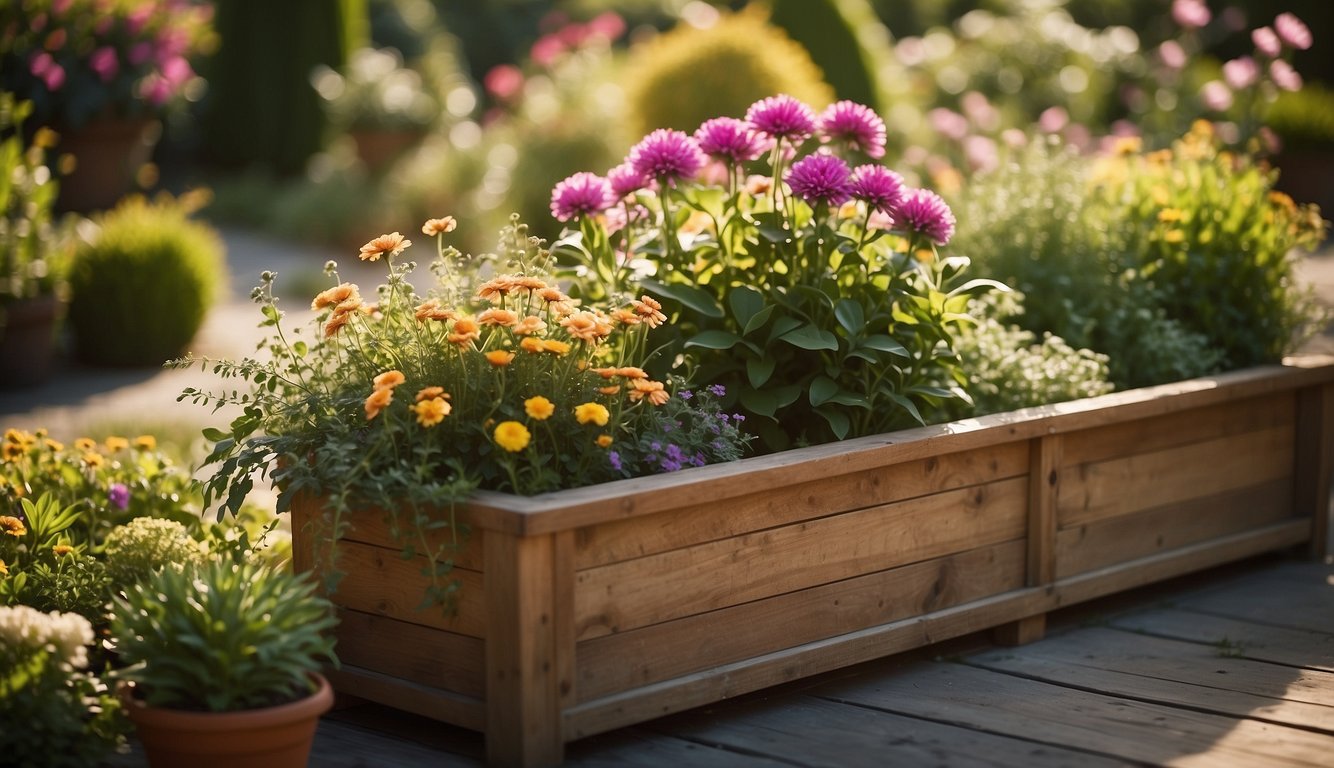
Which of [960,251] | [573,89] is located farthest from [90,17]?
[960,251]

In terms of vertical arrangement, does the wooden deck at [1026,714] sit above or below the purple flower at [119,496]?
below

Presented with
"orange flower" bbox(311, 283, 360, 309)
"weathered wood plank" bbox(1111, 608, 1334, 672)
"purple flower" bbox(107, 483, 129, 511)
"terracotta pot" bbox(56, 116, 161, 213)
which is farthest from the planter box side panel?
"terracotta pot" bbox(56, 116, 161, 213)

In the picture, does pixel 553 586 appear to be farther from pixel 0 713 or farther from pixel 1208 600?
pixel 1208 600

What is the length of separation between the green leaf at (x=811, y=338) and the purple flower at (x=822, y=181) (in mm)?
267

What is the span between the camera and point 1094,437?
351cm

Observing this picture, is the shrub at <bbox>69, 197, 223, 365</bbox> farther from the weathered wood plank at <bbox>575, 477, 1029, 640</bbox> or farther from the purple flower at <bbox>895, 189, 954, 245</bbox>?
the weathered wood plank at <bbox>575, 477, 1029, 640</bbox>

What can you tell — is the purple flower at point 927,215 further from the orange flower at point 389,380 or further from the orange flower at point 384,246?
the orange flower at point 389,380

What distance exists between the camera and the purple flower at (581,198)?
126 inches

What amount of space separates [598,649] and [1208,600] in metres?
1.85

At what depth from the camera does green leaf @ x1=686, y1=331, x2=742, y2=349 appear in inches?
122

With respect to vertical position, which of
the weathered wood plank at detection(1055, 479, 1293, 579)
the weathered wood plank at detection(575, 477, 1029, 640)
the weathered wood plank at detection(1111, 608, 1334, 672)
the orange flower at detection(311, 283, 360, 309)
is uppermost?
the orange flower at detection(311, 283, 360, 309)

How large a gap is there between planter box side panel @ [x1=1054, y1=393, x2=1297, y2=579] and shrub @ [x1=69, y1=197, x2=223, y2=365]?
4.32 m

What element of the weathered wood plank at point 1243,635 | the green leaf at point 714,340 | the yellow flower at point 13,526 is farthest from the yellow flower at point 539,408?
the weathered wood plank at point 1243,635

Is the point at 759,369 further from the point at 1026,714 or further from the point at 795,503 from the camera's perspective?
the point at 1026,714
